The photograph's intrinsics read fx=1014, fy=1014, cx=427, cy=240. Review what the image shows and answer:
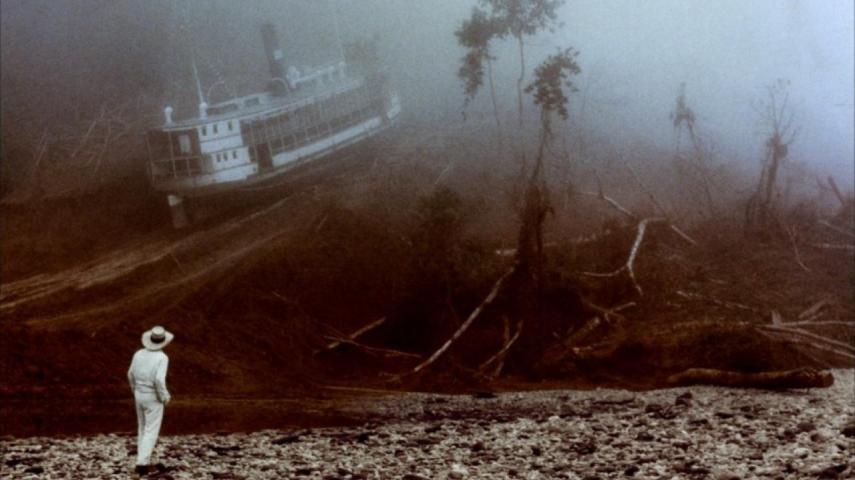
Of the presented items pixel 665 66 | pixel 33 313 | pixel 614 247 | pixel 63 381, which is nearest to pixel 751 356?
pixel 614 247

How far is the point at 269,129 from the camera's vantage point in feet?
66.6

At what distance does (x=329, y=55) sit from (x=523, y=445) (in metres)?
12.9

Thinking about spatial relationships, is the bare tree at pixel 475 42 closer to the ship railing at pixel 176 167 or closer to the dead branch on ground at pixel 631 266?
the dead branch on ground at pixel 631 266

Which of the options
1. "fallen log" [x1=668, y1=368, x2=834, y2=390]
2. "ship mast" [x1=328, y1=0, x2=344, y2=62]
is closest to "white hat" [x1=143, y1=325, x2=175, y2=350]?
"fallen log" [x1=668, y1=368, x2=834, y2=390]

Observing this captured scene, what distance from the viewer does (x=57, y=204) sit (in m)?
20.3

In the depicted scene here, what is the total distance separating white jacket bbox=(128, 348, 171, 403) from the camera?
929 cm

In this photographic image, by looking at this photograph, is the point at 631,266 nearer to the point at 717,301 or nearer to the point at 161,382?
the point at 717,301

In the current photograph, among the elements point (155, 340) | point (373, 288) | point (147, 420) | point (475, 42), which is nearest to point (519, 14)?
point (475, 42)

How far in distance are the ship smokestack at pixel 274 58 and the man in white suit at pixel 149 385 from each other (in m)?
12.3

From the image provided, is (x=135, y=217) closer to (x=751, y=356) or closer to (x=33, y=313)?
(x=33, y=313)

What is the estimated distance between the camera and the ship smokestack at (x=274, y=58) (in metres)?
21.0

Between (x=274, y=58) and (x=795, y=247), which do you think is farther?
(x=274, y=58)

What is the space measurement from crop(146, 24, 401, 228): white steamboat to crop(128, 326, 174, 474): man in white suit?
1040 centimetres

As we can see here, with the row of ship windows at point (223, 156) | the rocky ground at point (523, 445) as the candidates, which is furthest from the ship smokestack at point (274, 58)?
the rocky ground at point (523, 445)
